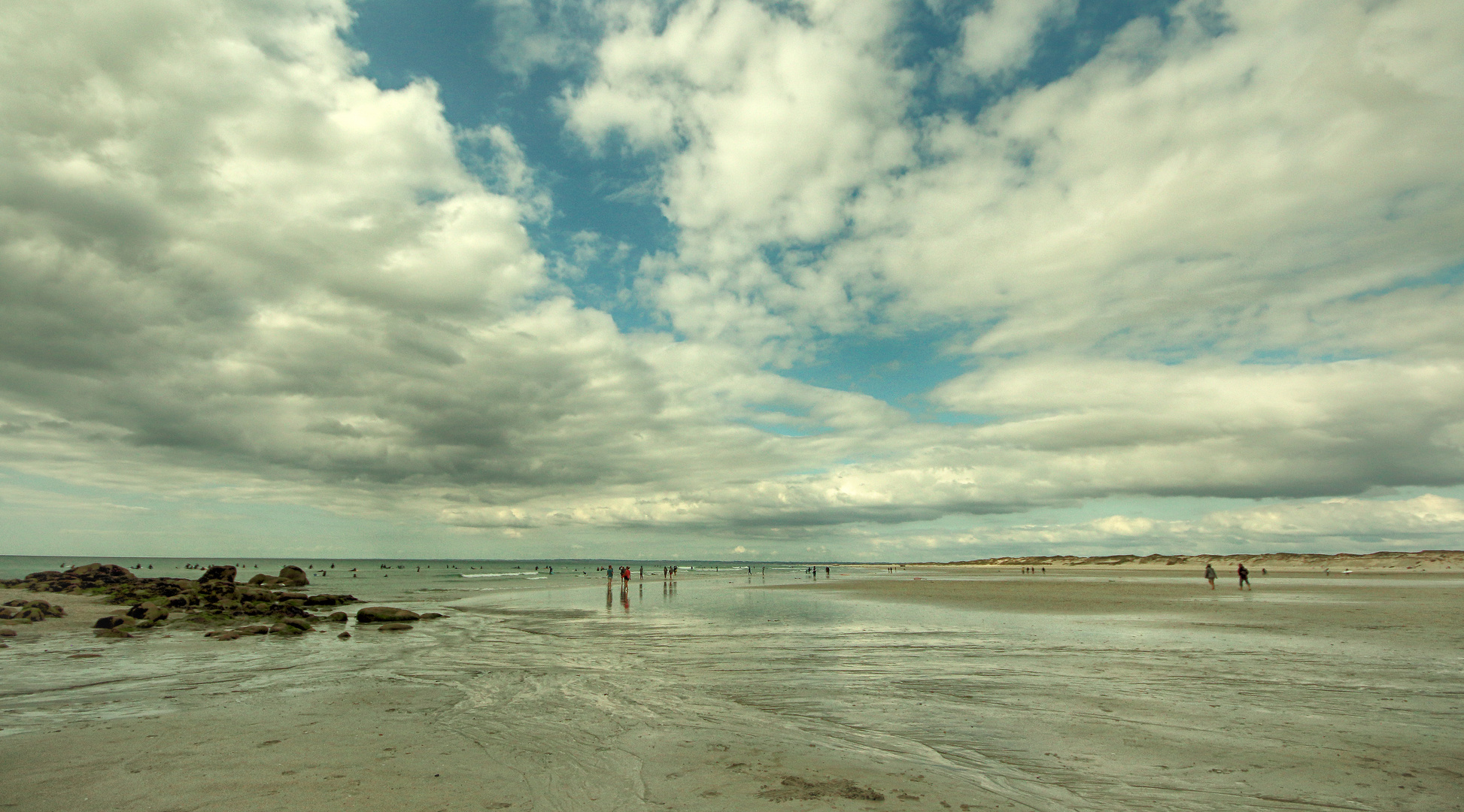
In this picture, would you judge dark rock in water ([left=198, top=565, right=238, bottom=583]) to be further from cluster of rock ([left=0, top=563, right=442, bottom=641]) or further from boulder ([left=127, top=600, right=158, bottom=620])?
boulder ([left=127, top=600, right=158, bottom=620])

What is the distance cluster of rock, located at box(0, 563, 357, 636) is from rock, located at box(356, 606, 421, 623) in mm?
990

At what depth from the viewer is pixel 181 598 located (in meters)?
32.7

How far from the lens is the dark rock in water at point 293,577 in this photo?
189 ft

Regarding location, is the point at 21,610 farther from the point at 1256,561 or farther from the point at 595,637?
the point at 1256,561

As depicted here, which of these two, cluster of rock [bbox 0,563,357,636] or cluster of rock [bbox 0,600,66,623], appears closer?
cluster of rock [bbox 0,600,66,623]

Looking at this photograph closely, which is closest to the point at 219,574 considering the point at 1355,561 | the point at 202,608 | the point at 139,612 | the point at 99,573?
the point at 99,573

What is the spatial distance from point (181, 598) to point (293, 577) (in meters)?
29.8

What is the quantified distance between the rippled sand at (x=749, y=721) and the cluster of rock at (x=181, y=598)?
4773mm

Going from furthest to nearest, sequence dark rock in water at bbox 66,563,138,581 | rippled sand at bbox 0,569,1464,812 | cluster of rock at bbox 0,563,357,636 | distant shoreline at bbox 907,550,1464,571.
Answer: distant shoreline at bbox 907,550,1464,571 → dark rock in water at bbox 66,563,138,581 → cluster of rock at bbox 0,563,357,636 → rippled sand at bbox 0,569,1464,812

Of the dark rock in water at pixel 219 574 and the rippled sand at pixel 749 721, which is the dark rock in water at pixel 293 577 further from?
the rippled sand at pixel 749 721

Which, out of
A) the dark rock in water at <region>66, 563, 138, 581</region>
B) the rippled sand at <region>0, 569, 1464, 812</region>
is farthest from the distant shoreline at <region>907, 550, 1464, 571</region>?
the dark rock in water at <region>66, 563, 138, 581</region>

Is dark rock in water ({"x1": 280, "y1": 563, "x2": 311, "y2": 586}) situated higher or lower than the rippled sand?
lower

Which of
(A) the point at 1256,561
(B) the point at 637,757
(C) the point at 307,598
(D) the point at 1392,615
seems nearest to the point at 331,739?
(B) the point at 637,757

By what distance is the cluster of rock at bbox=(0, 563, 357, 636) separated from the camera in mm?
27406
